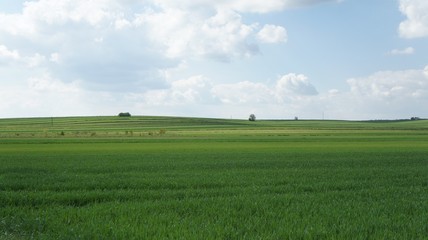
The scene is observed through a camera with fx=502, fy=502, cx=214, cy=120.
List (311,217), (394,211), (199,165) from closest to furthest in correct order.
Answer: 1. (311,217)
2. (394,211)
3. (199,165)

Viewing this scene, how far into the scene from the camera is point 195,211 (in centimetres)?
1295

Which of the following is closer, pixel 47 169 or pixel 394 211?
pixel 394 211

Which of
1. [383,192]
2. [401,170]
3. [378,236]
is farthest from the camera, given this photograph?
[401,170]

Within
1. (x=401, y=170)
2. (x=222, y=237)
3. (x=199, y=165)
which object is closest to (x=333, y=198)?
(x=222, y=237)

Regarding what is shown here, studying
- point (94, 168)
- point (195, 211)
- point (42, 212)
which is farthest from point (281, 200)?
point (94, 168)

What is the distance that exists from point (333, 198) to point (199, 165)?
13199 millimetres

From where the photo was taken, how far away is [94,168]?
25.5 meters

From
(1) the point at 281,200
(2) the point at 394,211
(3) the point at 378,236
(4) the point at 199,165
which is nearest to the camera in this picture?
(3) the point at 378,236

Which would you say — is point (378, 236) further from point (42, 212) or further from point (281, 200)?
point (42, 212)

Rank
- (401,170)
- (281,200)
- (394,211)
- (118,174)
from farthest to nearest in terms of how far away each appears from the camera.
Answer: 1. (401,170)
2. (118,174)
3. (281,200)
4. (394,211)

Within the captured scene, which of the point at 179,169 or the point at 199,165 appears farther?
the point at 199,165

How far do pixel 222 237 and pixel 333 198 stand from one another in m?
6.03

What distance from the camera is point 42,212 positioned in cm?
1310

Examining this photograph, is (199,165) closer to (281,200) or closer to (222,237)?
(281,200)
